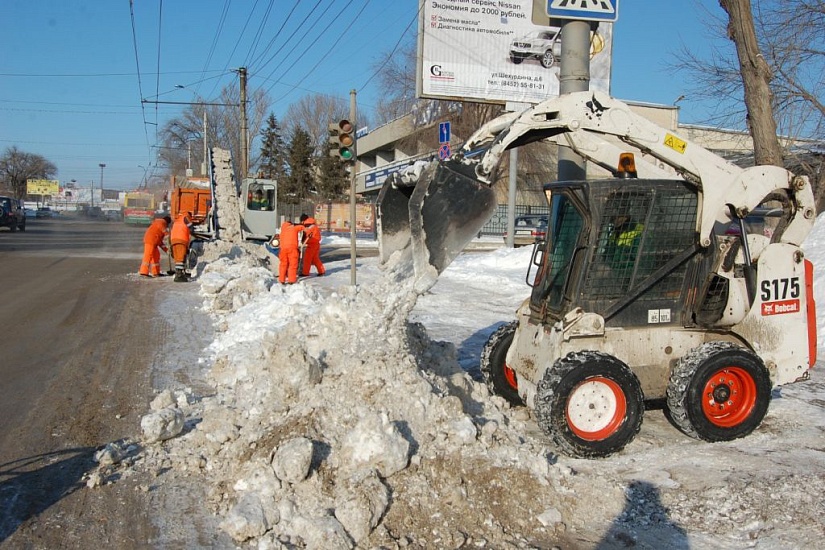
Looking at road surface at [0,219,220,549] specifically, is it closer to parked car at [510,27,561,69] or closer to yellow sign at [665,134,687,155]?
yellow sign at [665,134,687,155]

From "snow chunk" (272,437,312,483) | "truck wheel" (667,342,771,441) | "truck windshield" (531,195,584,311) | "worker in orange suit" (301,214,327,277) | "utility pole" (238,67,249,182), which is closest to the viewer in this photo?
"snow chunk" (272,437,312,483)

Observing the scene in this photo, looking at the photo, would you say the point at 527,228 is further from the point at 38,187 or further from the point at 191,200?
the point at 38,187

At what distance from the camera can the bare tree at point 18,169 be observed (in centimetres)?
10162

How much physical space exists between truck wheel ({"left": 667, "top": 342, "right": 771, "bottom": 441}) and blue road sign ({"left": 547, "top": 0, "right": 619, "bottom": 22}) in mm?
4435

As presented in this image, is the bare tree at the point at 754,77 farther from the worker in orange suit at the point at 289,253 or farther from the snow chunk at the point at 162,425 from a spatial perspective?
the snow chunk at the point at 162,425

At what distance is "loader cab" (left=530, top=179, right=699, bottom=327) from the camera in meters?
5.57

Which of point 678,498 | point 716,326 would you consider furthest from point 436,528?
point 716,326

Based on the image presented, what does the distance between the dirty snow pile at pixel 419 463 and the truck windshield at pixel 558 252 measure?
988 millimetres

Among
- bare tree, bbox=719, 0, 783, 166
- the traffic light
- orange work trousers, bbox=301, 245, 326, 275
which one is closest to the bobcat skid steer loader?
the traffic light

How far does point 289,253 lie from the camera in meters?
15.4

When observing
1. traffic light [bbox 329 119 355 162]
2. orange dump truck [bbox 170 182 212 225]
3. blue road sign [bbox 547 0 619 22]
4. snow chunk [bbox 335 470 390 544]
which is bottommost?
snow chunk [bbox 335 470 390 544]

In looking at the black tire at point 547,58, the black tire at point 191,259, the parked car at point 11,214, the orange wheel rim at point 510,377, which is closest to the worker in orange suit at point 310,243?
the black tire at point 191,259

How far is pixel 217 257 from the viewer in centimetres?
1816

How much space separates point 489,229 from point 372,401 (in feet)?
129
